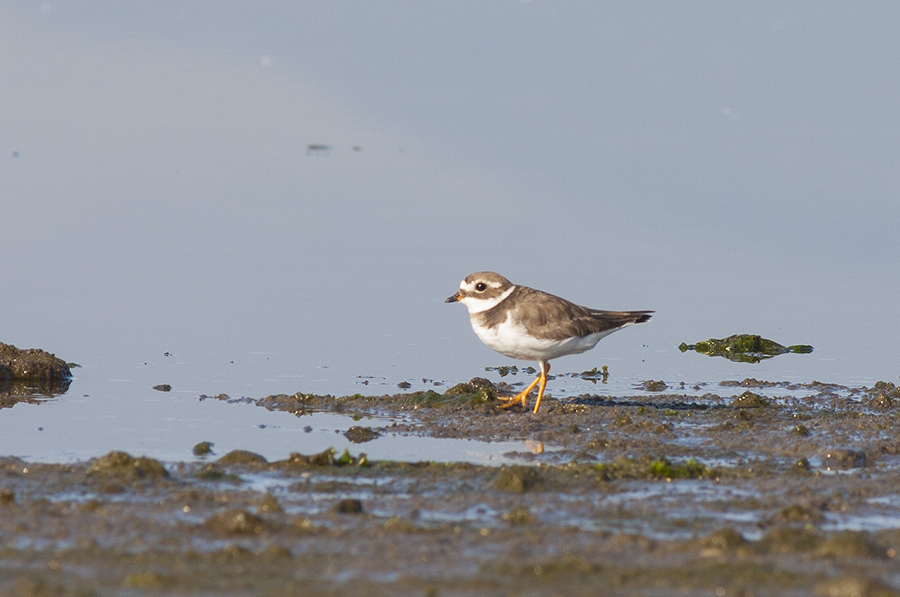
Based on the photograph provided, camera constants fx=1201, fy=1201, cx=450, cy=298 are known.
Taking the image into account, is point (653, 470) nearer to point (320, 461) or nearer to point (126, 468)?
point (320, 461)

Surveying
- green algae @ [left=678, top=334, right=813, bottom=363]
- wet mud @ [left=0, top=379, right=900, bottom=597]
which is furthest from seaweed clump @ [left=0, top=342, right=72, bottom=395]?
green algae @ [left=678, top=334, right=813, bottom=363]

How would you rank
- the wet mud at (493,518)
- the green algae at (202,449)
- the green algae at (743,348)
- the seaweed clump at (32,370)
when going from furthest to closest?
the green algae at (743,348) → the seaweed clump at (32,370) → the green algae at (202,449) → the wet mud at (493,518)

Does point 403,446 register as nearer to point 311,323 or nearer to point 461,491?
point 461,491

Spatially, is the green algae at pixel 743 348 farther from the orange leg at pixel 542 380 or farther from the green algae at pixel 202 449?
the green algae at pixel 202 449

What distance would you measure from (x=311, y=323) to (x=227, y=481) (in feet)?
17.1

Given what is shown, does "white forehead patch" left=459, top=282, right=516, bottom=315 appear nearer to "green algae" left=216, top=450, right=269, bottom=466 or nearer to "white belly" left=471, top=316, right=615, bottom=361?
"white belly" left=471, top=316, right=615, bottom=361

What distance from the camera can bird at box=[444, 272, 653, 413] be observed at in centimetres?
1014

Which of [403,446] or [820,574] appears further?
[403,446]

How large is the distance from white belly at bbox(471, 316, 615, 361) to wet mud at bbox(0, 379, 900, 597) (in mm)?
1111

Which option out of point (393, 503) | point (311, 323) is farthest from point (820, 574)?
point (311, 323)

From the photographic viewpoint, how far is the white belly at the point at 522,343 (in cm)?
1012

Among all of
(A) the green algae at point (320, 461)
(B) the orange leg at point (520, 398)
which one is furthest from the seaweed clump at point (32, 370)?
(B) the orange leg at point (520, 398)

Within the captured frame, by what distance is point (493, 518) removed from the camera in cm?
649

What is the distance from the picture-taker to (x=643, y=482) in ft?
24.2
